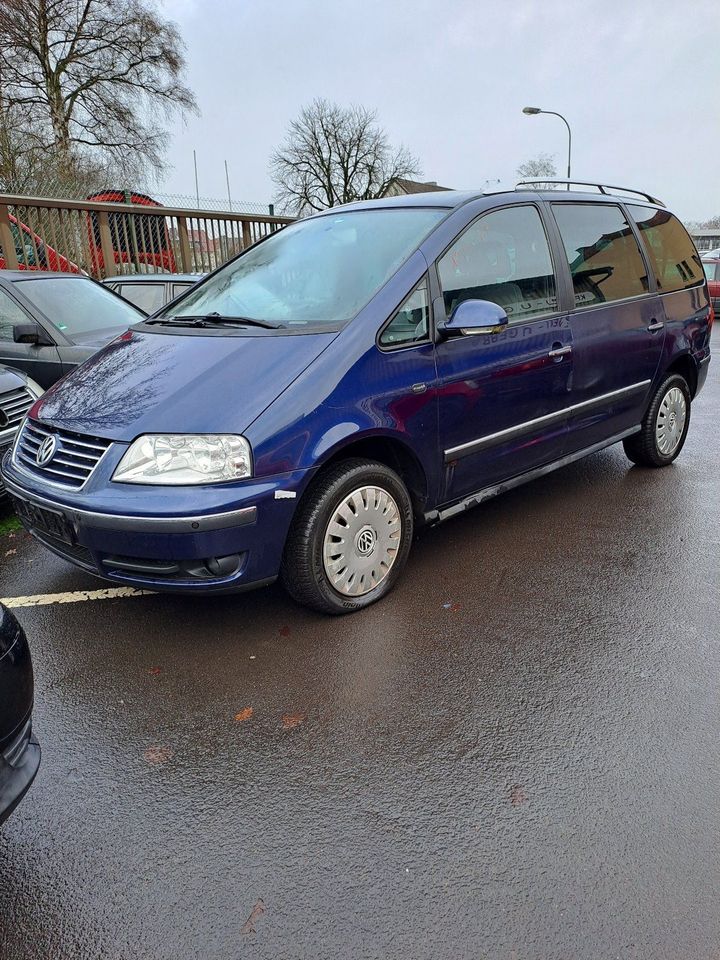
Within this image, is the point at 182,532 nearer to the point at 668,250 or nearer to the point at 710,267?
the point at 668,250

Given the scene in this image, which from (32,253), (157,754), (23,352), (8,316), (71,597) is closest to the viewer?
(157,754)

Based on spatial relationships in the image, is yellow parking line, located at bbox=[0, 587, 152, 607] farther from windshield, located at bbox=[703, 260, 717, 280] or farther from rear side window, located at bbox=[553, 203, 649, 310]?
windshield, located at bbox=[703, 260, 717, 280]

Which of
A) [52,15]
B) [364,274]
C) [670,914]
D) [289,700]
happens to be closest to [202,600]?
[289,700]

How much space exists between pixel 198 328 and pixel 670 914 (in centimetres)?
307

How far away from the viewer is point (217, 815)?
2.26 m

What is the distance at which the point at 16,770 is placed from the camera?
6.30ft

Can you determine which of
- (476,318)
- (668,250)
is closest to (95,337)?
(476,318)

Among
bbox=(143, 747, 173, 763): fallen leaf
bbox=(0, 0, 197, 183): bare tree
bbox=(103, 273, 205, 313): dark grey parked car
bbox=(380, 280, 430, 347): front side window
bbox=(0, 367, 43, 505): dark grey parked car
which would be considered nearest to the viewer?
bbox=(143, 747, 173, 763): fallen leaf

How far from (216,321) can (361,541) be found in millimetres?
1359

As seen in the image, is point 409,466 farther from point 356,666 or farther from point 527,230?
point 527,230

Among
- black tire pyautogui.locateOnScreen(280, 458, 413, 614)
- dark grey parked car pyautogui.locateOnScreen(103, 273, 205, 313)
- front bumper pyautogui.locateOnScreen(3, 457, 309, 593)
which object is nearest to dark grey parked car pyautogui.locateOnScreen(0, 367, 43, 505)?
front bumper pyautogui.locateOnScreen(3, 457, 309, 593)

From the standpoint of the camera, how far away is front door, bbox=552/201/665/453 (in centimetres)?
439

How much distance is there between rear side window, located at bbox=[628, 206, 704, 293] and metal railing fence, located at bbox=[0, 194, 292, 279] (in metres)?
7.32

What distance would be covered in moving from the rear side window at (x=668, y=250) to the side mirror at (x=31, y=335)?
177 inches
